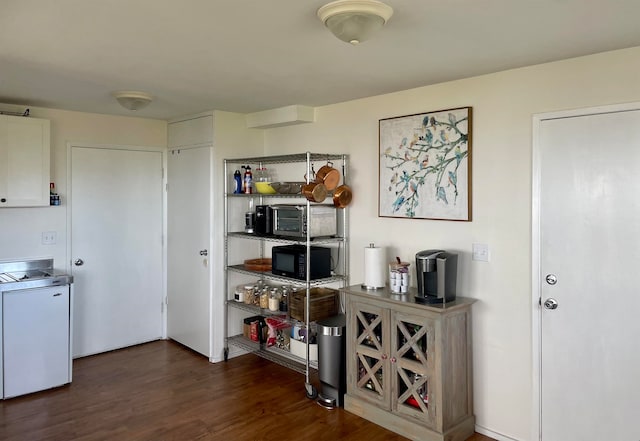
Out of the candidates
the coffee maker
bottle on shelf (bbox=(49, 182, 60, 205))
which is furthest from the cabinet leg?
bottle on shelf (bbox=(49, 182, 60, 205))

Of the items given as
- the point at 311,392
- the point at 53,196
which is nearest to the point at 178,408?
the point at 311,392

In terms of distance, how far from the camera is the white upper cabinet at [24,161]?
3801 millimetres

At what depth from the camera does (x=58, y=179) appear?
14.4ft

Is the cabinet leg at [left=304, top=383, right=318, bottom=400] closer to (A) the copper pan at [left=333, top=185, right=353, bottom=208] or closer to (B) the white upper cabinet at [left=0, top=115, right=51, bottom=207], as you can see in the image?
(A) the copper pan at [left=333, top=185, right=353, bottom=208]

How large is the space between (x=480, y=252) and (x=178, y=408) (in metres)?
2.47

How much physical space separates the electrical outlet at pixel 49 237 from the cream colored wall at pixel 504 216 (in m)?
3.32

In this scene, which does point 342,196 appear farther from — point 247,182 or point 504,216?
point 504,216

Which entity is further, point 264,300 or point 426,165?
point 264,300

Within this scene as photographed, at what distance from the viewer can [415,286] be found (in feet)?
11.5

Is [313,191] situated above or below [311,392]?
above

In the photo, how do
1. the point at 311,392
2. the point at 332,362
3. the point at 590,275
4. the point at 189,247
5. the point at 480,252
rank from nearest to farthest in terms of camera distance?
the point at 590,275 < the point at 480,252 < the point at 332,362 < the point at 311,392 < the point at 189,247

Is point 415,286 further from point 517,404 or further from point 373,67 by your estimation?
point 373,67

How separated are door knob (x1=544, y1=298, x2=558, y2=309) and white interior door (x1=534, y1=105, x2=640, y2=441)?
0.01 m

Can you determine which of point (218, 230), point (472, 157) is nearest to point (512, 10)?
point (472, 157)
